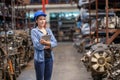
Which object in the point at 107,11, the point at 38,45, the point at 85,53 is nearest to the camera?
the point at 38,45

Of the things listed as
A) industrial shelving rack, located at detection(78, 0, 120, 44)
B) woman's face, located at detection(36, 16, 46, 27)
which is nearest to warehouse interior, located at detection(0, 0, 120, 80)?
industrial shelving rack, located at detection(78, 0, 120, 44)

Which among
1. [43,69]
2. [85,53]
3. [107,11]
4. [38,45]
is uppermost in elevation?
[107,11]

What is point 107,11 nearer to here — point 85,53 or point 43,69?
point 85,53

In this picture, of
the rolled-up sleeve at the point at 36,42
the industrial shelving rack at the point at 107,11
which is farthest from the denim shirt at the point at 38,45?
the industrial shelving rack at the point at 107,11

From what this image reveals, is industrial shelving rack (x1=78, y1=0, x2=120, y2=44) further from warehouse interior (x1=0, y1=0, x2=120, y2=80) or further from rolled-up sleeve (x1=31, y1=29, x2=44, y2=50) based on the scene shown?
rolled-up sleeve (x1=31, y1=29, x2=44, y2=50)

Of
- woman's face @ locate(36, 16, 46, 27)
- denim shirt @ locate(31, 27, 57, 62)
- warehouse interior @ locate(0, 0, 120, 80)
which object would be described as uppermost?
woman's face @ locate(36, 16, 46, 27)

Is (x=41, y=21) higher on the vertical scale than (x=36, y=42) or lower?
higher

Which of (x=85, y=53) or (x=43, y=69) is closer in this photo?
(x=43, y=69)

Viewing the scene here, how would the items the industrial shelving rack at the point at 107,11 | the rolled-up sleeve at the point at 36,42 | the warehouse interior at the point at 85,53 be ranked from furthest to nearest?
1. the industrial shelving rack at the point at 107,11
2. the warehouse interior at the point at 85,53
3. the rolled-up sleeve at the point at 36,42

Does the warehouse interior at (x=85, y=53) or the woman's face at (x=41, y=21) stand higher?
the woman's face at (x=41, y=21)

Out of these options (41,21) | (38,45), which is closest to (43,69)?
(38,45)

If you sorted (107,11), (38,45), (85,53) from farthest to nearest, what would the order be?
(85,53), (107,11), (38,45)

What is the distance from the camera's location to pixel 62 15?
99.1ft

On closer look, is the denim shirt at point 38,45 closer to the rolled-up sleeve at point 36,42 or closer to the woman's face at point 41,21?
the rolled-up sleeve at point 36,42
